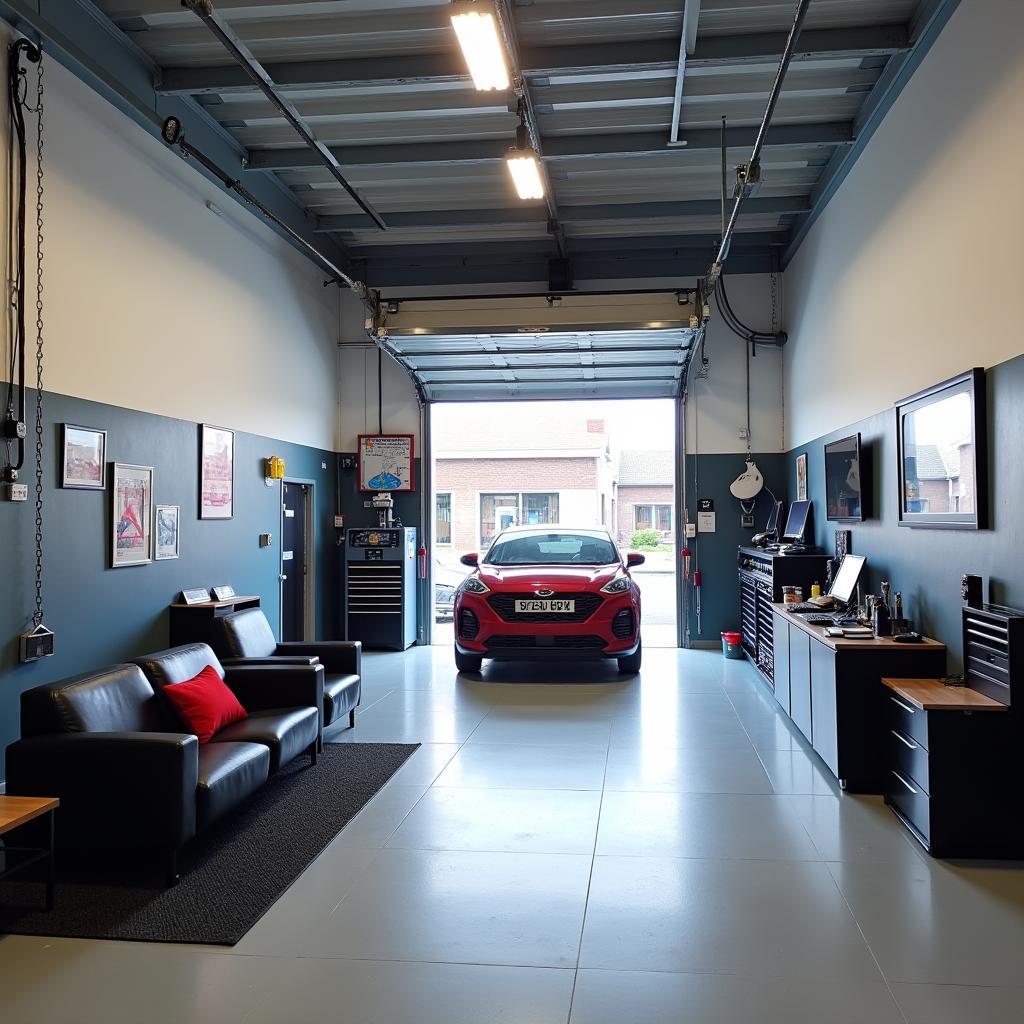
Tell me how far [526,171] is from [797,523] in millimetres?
3957

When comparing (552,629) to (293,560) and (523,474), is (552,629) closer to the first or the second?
(293,560)

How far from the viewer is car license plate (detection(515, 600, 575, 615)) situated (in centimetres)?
684

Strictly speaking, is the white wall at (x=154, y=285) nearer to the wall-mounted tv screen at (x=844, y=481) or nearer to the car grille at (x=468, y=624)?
the car grille at (x=468, y=624)

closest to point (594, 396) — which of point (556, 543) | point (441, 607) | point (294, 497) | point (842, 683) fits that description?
point (556, 543)

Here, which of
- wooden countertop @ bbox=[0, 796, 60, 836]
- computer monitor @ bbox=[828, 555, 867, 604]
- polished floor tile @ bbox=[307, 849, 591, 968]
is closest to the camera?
polished floor tile @ bbox=[307, 849, 591, 968]

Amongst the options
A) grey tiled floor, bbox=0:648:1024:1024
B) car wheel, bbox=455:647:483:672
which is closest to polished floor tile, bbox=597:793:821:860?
grey tiled floor, bbox=0:648:1024:1024

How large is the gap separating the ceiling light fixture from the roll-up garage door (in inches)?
88.5

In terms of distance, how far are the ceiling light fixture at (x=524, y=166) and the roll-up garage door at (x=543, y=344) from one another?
2.25 meters

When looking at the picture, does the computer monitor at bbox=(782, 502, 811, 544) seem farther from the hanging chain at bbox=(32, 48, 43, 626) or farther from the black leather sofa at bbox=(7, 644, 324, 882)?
the hanging chain at bbox=(32, 48, 43, 626)

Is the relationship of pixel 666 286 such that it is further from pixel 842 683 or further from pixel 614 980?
pixel 614 980

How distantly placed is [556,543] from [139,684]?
4682 millimetres

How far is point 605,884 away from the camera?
3080 millimetres

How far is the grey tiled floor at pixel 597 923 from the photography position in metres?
2.31

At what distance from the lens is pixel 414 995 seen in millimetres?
2359
